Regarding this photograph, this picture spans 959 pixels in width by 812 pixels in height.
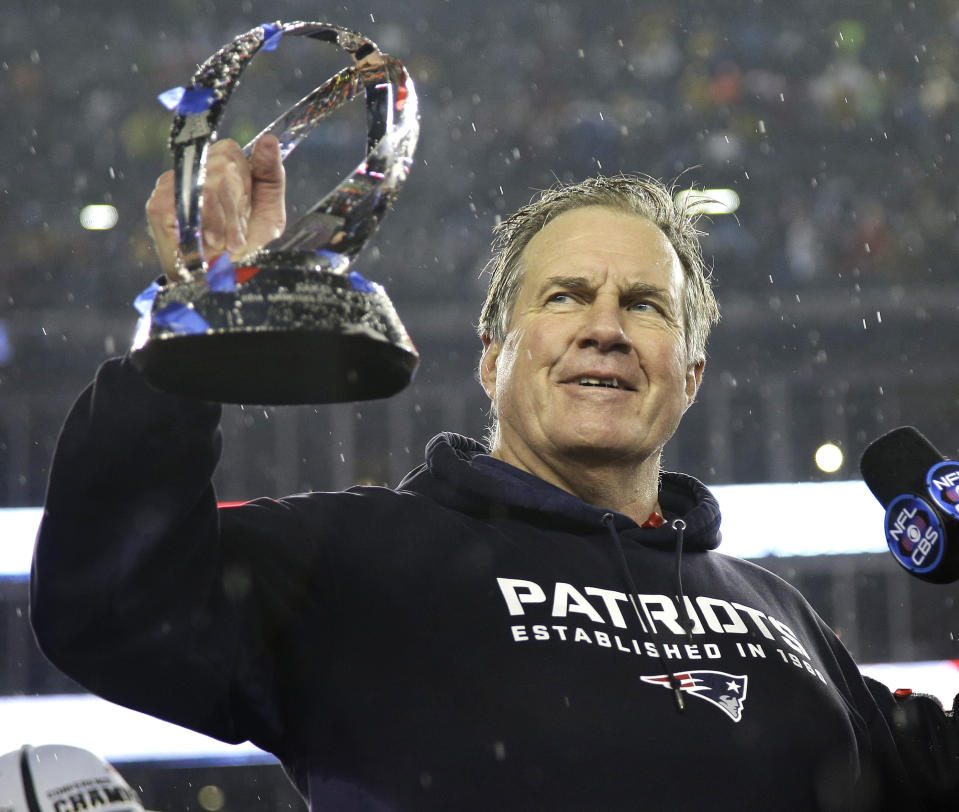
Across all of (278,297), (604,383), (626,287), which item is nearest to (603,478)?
(604,383)

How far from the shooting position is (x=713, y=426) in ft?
20.8

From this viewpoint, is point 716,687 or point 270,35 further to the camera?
point 716,687

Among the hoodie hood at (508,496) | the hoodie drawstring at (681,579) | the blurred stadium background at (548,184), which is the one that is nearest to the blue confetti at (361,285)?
the hoodie hood at (508,496)

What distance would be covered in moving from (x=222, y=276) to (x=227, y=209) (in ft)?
0.41

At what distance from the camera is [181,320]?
96 centimetres

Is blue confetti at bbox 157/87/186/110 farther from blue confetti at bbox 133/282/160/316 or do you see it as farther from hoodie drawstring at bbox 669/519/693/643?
hoodie drawstring at bbox 669/519/693/643

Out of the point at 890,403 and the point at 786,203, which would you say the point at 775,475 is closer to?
the point at 890,403

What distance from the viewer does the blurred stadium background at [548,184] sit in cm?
601

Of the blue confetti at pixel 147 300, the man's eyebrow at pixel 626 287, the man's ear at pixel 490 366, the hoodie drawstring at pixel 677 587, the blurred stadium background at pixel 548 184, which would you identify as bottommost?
the hoodie drawstring at pixel 677 587

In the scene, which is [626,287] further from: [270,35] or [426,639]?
[270,35]

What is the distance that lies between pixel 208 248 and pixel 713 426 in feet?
18.0

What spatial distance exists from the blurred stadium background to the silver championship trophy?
14.7ft

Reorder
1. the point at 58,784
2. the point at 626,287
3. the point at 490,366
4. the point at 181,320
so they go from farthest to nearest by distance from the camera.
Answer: the point at 490,366 → the point at 626,287 → the point at 58,784 → the point at 181,320

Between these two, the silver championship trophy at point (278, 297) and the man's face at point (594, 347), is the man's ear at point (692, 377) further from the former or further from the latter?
the silver championship trophy at point (278, 297)
